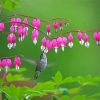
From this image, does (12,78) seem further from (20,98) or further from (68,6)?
(68,6)

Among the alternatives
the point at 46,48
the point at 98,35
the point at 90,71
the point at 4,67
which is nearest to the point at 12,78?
the point at 4,67

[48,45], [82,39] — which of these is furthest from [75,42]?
[48,45]

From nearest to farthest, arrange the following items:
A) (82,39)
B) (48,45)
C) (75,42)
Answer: (48,45), (82,39), (75,42)

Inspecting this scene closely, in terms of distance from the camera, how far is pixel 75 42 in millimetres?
9047

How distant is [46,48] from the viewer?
2496 mm

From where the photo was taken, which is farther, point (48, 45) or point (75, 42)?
point (75, 42)

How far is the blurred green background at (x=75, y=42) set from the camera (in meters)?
8.30

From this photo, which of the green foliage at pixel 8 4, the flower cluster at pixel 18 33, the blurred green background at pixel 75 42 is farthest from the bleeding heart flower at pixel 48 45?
the blurred green background at pixel 75 42

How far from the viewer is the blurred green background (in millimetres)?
8297

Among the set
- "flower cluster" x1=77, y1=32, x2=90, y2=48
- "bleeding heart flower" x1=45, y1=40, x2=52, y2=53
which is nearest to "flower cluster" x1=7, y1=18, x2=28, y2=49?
"bleeding heart flower" x1=45, y1=40, x2=52, y2=53

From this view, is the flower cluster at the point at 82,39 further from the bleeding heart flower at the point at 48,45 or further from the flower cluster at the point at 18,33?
the flower cluster at the point at 18,33

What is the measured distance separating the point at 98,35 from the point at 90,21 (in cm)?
741

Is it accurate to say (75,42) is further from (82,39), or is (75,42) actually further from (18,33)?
(18,33)

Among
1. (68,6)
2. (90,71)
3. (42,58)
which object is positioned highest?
(68,6)
